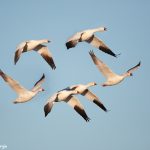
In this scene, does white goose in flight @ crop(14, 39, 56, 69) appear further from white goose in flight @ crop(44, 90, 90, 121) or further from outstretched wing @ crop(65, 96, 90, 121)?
outstretched wing @ crop(65, 96, 90, 121)

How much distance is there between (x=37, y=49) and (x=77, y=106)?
2704 mm

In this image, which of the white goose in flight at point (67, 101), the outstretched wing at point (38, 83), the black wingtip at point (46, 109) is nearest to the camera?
the black wingtip at point (46, 109)

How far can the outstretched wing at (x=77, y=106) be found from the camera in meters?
27.8

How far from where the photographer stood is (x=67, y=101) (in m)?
27.8

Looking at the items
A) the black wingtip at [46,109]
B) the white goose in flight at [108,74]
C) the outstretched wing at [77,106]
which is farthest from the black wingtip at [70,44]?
the outstretched wing at [77,106]

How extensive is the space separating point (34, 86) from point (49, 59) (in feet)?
3.84

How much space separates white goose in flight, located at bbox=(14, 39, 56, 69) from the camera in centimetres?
2636

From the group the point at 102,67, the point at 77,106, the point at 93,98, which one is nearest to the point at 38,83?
the point at 77,106

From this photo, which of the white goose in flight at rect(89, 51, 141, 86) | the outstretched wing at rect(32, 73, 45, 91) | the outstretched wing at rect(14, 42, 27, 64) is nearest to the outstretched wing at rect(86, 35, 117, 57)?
the white goose in flight at rect(89, 51, 141, 86)

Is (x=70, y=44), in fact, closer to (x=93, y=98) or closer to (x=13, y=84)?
(x=13, y=84)

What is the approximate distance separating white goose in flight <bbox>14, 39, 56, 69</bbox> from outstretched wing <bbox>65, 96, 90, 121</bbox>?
65.4 inches

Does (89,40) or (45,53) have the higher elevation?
(45,53)

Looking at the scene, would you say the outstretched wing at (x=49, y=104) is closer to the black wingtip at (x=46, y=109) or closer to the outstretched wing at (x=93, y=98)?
the black wingtip at (x=46, y=109)

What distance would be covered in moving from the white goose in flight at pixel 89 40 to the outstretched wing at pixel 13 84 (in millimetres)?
2342
